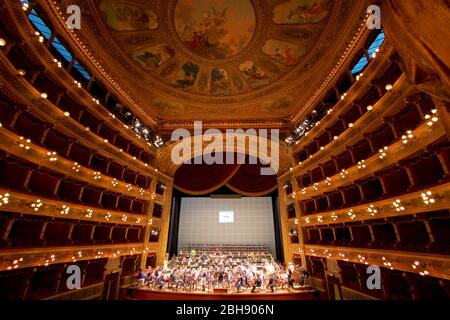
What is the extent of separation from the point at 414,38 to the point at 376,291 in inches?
424

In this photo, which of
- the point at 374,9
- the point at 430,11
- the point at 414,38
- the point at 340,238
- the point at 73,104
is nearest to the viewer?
the point at 430,11

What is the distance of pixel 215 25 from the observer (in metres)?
10.8

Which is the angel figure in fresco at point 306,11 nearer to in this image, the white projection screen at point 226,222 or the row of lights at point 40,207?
the row of lights at point 40,207

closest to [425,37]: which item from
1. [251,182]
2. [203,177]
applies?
[203,177]

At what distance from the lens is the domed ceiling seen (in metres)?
9.82

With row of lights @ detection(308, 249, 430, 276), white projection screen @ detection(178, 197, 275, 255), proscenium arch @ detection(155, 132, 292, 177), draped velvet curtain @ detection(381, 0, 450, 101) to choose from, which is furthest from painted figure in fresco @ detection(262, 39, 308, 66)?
white projection screen @ detection(178, 197, 275, 255)

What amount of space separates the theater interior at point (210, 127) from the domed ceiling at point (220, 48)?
0.24ft

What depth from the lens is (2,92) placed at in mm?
7098

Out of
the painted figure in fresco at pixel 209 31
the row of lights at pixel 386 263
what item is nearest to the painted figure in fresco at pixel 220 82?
the painted figure in fresco at pixel 209 31

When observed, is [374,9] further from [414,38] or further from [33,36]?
[33,36]

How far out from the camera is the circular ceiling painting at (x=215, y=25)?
9961 mm

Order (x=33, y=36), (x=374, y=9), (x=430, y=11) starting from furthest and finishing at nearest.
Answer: (x=374, y=9)
(x=33, y=36)
(x=430, y=11)

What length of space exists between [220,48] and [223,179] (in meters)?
10.4
